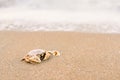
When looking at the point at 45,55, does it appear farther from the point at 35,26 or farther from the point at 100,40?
the point at 35,26

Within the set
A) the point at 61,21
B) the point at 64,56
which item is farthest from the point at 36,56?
the point at 61,21

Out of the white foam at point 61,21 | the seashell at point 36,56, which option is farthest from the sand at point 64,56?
the white foam at point 61,21

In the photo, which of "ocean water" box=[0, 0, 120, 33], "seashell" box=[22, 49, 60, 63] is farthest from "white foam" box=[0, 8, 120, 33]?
"seashell" box=[22, 49, 60, 63]

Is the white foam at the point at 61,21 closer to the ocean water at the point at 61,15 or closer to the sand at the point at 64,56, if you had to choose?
the ocean water at the point at 61,15

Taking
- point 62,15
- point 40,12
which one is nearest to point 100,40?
point 62,15

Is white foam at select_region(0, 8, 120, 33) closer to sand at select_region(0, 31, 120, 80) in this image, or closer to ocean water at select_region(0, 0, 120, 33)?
ocean water at select_region(0, 0, 120, 33)

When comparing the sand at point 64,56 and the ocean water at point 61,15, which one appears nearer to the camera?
the sand at point 64,56

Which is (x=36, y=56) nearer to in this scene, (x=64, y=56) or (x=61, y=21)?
(x=64, y=56)
